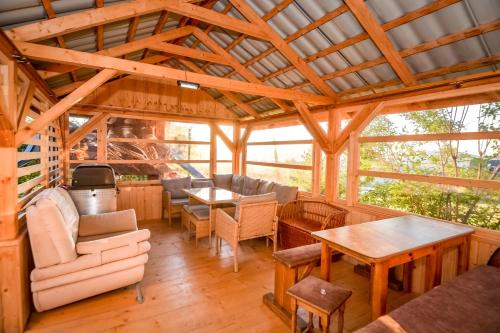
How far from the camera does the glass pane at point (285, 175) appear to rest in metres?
5.42

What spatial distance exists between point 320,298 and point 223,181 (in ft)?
16.8

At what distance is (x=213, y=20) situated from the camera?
10.9 feet

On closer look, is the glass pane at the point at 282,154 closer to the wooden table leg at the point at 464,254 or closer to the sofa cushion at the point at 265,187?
the sofa cushion at the point at 265,187

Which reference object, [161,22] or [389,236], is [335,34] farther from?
[161,22]

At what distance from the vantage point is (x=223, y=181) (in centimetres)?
690

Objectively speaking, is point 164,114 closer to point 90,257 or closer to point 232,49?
point 232,49

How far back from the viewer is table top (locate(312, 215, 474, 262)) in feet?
6.86

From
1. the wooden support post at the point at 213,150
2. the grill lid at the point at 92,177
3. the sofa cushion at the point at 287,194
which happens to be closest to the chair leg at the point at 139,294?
the grill lid at the point at 92,177

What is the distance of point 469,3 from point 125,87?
6003 mm

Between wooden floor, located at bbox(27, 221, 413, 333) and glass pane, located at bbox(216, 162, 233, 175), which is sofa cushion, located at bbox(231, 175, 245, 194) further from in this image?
wooden floor, located at bbox(27, 221, 413, 333)

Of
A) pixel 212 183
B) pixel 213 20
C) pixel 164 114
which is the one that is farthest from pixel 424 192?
pixel 164 114

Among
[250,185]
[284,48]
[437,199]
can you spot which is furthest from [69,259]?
[437,199]

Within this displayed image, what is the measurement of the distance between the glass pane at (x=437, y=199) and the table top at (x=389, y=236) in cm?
34

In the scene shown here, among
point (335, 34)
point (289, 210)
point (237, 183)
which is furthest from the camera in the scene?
point (237, 183)
